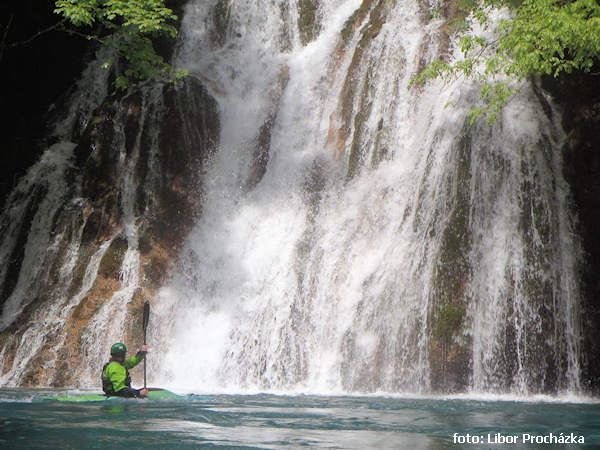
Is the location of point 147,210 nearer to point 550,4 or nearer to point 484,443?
point 550,4

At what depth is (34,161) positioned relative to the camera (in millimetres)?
16156

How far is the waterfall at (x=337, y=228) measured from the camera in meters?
11.0

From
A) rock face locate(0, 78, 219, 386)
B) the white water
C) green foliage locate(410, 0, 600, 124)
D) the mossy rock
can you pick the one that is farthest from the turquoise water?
green foliage locate(410, 0, 600, 124)

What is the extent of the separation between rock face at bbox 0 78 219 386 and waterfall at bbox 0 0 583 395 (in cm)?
6

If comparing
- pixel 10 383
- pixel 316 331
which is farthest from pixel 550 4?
pixel 10 383

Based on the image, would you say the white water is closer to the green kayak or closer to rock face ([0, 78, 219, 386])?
rock face ([0, 78, 219, 386])

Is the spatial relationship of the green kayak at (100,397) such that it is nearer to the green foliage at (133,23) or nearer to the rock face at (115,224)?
the rock face at (115,224)

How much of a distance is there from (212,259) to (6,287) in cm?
435

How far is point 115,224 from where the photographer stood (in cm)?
1466

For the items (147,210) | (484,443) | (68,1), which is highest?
(68,1)

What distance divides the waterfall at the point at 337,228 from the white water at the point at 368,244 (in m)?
0.03

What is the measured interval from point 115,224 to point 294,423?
868cm

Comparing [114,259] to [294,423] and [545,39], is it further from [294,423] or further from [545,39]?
[545,39]

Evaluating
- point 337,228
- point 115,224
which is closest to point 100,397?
point 337,228
